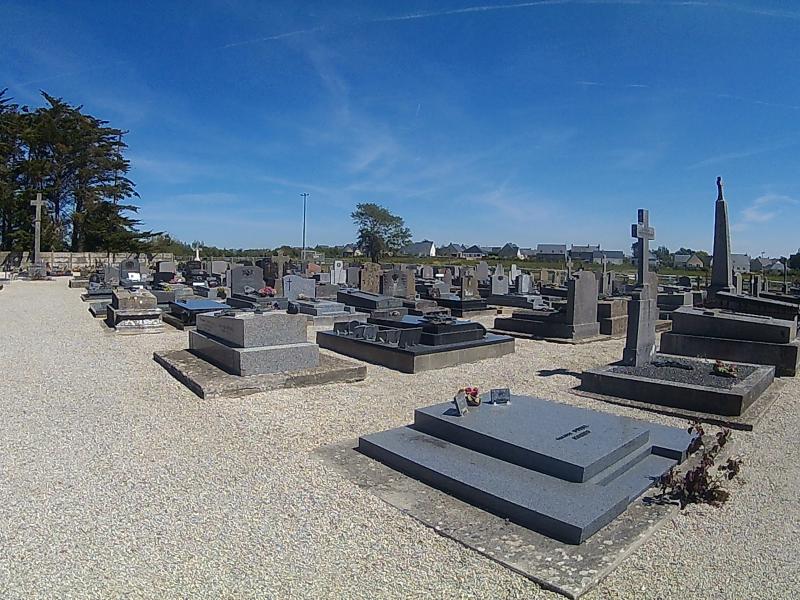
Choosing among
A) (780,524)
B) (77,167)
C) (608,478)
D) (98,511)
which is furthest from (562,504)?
(77,167)

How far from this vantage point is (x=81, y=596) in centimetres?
277

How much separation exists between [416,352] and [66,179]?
4368 centimetres

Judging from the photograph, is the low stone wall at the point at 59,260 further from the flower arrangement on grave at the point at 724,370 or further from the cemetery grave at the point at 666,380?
the flower arrangement on grave at the point at 724,370

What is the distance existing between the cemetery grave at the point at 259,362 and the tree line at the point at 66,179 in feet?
125

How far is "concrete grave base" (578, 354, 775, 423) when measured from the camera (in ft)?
20.2

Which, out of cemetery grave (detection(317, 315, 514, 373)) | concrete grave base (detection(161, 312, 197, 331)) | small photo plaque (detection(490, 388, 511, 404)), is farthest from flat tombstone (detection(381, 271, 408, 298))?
small photo plaque (detection(490, 388, 511, 404))

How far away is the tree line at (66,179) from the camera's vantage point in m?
40.2

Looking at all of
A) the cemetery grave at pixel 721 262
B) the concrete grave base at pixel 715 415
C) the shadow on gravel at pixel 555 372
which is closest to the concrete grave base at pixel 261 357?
the shadow on gravel at pixel 555 372

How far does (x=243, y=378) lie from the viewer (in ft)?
23.2

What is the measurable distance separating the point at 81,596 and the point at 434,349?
21.1ft

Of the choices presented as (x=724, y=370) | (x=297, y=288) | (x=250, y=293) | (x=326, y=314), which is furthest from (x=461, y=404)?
(x=250, y=293)

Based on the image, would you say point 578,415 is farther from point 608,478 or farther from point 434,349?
point 434,349

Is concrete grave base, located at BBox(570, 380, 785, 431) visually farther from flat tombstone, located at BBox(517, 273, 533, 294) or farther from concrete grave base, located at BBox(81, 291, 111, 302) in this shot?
concrete grave base, located at BBox(81, 291, 111, 302)

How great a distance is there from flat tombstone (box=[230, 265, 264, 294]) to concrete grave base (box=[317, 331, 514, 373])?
6849mm
